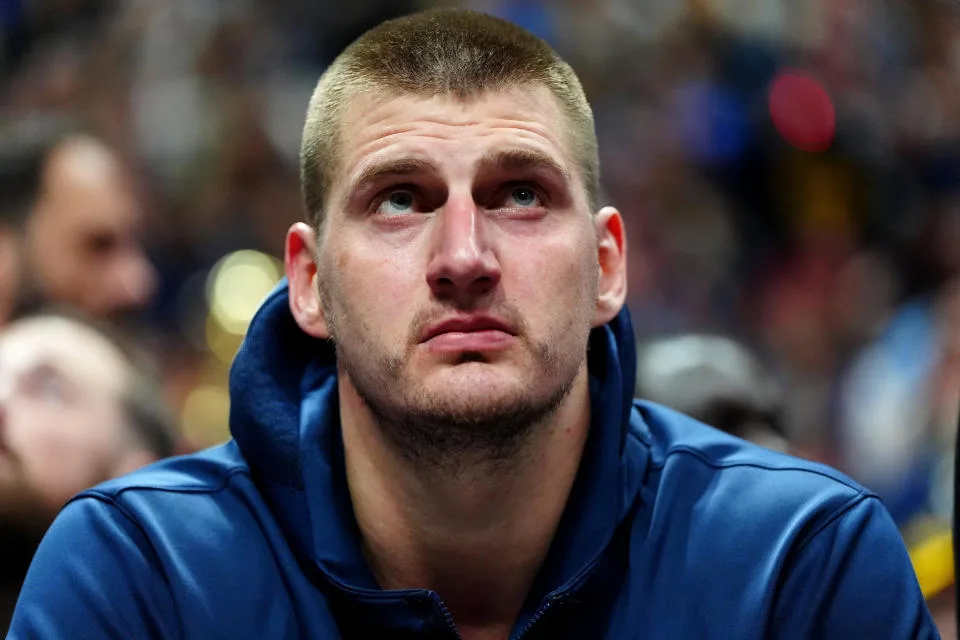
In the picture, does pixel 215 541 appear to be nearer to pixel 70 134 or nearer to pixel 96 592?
pixel 96 592

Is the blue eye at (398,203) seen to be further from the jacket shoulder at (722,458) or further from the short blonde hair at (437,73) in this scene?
the jacket shoulder at (722,458)

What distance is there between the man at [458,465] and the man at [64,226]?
2.04 meters

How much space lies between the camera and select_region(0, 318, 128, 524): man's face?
9.84 ft

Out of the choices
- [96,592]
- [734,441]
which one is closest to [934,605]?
[734,441]

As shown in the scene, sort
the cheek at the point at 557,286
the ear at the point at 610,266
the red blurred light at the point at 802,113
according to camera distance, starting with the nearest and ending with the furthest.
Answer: the cheek at the point at 557,286 → the ear at the point at 610,266 → the red blurred light at the point at 802,113

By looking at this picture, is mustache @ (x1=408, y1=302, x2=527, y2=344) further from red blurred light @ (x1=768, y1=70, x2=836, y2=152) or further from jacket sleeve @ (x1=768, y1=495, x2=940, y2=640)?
red blurred light @ (x1=768, y1=70, x2=836, y2=152)

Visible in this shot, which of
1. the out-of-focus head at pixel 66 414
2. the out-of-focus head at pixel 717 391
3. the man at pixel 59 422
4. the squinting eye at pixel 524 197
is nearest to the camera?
the squinting eye at pixel 524 197

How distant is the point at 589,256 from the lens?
92.0 inches

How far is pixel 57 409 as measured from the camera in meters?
3.18

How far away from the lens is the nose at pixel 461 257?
84.0 inches

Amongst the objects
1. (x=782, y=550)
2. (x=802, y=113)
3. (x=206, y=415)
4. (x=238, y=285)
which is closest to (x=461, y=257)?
(x=782, y=550)

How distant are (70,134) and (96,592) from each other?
9.13 feet

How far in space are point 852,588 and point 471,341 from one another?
2.52 feet

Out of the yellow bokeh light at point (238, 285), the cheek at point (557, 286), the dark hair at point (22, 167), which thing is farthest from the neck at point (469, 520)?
the yellow bokeh light at point (238, 285)
